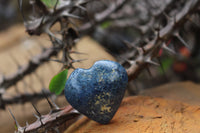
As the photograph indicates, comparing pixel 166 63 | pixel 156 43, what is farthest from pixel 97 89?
pixel 166 63

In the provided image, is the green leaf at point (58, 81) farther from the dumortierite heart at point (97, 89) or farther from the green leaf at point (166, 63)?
the green leaf at point (166, 63)

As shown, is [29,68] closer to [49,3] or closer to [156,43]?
[49,3]

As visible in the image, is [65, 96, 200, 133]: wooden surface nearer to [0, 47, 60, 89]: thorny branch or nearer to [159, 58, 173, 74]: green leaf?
[0, 47, 60, 89]: thorny branch

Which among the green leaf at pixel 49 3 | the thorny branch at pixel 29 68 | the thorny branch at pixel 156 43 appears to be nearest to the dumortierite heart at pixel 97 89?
the thorny branch at pixel 156 43

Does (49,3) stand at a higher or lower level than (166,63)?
higher

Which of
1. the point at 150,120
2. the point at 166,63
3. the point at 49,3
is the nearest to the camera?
the point at 150,120

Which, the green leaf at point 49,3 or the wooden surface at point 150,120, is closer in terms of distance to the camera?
the wooden surface at point 150,120

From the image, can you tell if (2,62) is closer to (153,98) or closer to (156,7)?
(156,7)

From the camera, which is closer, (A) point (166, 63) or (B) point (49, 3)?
(B) point (49, 3)

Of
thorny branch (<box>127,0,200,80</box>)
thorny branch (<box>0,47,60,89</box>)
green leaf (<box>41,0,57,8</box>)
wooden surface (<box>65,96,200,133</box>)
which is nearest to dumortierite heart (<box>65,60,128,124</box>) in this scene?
wooden surface (<box>65,96,200,133</box>)
